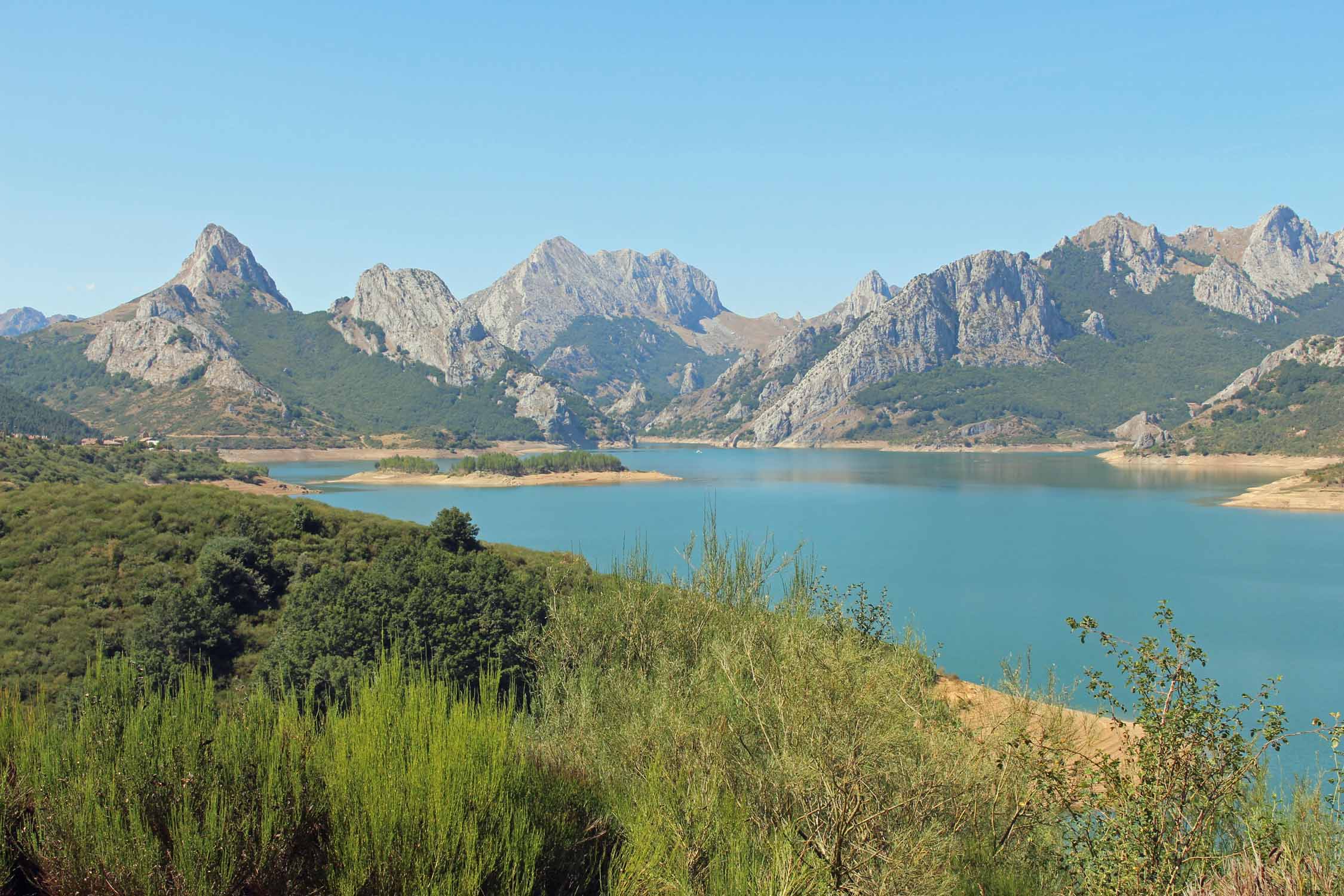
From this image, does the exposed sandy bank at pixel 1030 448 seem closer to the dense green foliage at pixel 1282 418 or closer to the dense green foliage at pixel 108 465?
the dense green foliage at pixel 1282 418

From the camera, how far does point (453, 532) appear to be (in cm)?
2738

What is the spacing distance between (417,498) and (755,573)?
84.4m

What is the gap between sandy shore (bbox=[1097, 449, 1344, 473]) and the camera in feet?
356

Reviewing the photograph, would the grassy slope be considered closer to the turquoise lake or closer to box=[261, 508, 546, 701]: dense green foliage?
box=[261, 508, 546, 701]: dense green foliage

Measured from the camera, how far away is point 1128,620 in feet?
131

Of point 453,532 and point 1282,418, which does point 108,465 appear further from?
point 1282,418

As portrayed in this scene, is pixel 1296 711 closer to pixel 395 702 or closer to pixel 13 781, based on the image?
pixel 395 702

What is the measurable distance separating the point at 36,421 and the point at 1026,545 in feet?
385

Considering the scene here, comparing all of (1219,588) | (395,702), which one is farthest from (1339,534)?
(395,702)

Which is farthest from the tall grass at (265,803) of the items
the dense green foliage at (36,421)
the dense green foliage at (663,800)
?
the dense green foliage at (36,421)

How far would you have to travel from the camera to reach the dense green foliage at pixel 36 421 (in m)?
105

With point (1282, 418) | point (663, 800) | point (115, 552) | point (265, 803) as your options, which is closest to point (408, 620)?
point (115, 552)

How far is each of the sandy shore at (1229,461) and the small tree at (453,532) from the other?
10776 centimetres

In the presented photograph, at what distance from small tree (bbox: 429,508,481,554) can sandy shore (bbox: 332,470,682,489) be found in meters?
87.6
